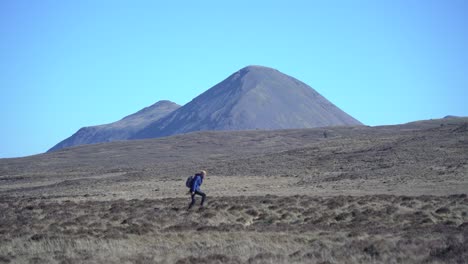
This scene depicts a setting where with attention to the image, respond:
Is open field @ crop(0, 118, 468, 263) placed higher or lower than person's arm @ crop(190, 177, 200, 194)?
lower

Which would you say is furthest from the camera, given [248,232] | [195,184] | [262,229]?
[195,184]

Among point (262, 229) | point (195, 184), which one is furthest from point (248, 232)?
point (195, 184)

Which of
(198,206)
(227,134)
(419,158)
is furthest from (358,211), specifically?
(227,134)

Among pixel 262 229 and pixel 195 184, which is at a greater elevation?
pixel 195 184

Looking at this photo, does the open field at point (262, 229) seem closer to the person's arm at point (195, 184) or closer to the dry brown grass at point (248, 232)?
the dry brown grass at point (248, 232)

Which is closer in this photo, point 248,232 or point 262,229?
point 248,232

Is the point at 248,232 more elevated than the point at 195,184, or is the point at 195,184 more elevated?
the point at 195,184

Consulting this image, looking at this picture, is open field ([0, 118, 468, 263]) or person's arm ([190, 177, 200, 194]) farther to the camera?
person's arm ([190, 177, 200, 194])

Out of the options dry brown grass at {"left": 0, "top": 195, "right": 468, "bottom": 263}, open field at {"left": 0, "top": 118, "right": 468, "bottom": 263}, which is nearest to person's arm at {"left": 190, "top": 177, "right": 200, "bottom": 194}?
open field at {"left": 0, "top": 118, "right": 468, "bottom": 263}

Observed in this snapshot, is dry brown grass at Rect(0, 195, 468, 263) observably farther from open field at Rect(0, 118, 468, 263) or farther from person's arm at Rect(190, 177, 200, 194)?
person's arm at Rect(190, 177, 200, 194)

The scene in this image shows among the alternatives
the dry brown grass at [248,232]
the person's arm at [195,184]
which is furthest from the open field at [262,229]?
the person's arm at [195,184]

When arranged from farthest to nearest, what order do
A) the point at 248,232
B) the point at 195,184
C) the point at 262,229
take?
the point at 195,184
the point at 262,229
the point at 248,232

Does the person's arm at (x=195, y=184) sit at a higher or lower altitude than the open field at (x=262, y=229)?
higher

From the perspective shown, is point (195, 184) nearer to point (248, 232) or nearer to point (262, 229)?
point (262, 229)
